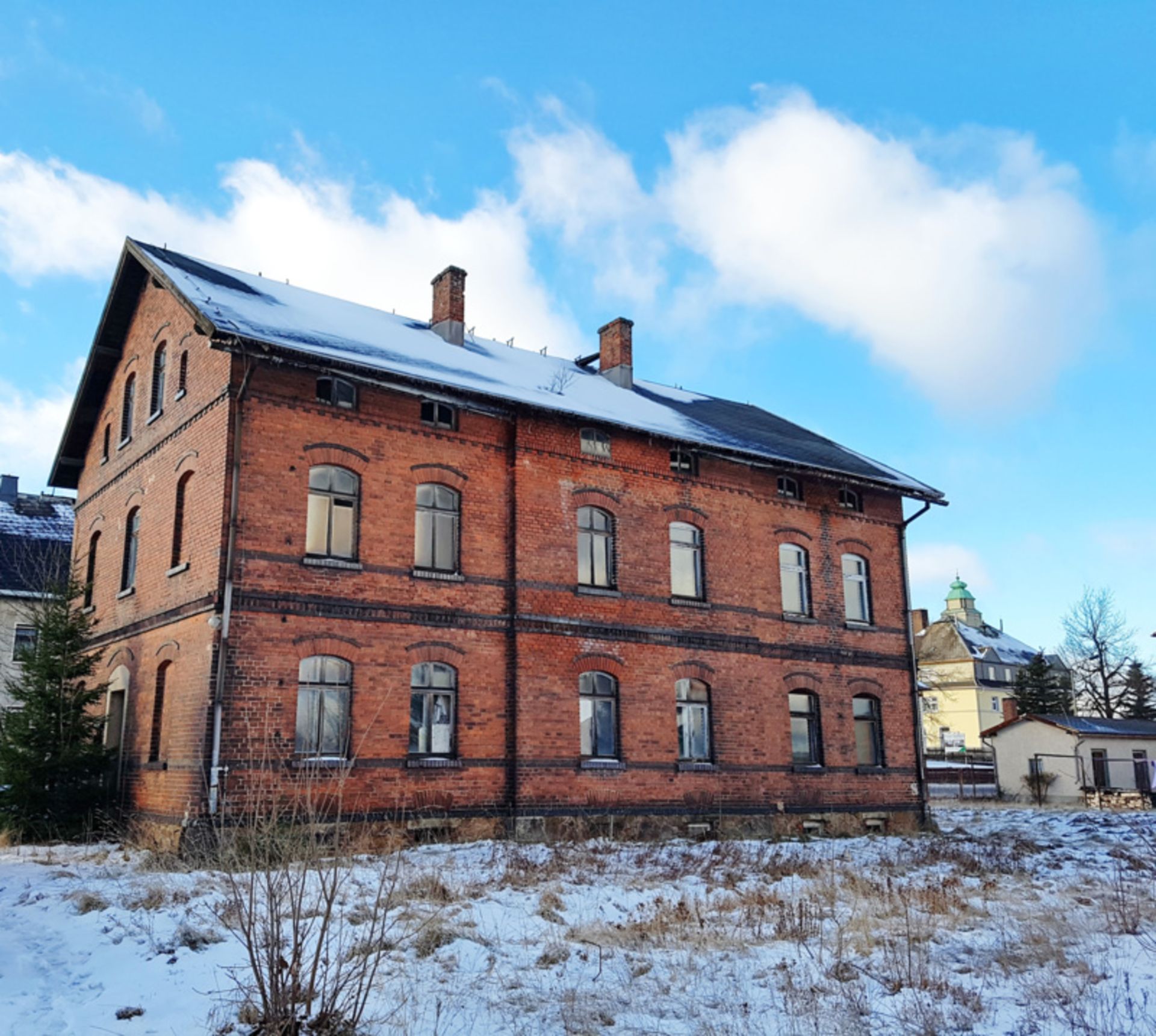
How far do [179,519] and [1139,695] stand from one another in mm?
49443

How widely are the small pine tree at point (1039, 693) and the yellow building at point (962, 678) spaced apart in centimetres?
1123

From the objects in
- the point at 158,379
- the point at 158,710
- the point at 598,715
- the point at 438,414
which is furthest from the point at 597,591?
the point at 158,379

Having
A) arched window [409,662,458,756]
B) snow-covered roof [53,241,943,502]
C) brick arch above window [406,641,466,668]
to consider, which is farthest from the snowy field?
snow-covered roof [53,241,943,502]

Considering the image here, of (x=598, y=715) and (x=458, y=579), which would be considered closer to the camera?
(x=458, y=579)

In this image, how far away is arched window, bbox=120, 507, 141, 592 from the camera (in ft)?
A: 62.9

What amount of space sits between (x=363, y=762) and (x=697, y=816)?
21.6 ft

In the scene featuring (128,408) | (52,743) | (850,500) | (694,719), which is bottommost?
(52,743)

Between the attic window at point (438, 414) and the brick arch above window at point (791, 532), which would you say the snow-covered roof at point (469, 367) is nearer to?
the attic window at point (438, 414)

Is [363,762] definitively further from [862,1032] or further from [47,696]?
[862,1032]

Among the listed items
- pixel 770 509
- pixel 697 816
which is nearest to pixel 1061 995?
pixel 697 816

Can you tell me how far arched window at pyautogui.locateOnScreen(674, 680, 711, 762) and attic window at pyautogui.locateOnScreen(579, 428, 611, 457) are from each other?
4.46m

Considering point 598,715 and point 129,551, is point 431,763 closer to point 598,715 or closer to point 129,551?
point 598,715

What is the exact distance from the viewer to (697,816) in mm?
19109

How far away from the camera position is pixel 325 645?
15680 mm
